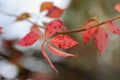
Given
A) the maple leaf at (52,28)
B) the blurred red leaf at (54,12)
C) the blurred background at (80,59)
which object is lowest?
the blurred background at (80,59)

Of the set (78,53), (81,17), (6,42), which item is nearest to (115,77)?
(78,53)

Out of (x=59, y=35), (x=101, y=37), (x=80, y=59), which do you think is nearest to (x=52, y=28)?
(x=59, y=35)

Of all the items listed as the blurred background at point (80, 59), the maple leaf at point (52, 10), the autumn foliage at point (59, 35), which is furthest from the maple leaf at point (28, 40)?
the blurred background at point (80, 59)

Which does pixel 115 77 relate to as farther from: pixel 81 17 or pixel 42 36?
pixel 42 36

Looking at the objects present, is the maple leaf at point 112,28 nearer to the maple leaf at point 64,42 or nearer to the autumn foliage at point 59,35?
the autumn foliage at point 59,35

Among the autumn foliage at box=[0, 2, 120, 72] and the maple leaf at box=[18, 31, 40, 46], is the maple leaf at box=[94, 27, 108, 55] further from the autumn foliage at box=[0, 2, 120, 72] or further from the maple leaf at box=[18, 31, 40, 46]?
the maple leaf at box=[18, 31, 40, 46]

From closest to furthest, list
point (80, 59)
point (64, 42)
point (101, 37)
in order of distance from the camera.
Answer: point (64, 42) < point (101, 37) < point (80, 59)

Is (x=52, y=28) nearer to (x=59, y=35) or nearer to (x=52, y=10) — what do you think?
(x=59, y=35)

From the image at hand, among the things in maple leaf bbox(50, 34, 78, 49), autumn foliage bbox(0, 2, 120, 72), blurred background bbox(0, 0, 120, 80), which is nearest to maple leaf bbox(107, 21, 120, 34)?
autumn foliage bbox(0, 2, 120, 72)
